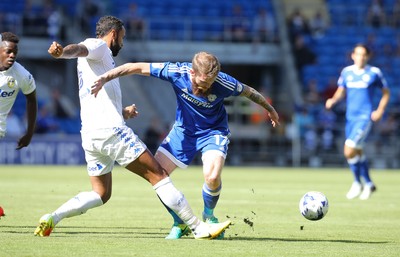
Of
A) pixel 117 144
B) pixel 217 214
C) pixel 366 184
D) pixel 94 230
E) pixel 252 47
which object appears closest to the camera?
pixel 117 144

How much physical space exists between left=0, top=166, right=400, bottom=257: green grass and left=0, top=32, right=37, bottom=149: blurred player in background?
1.25 meters

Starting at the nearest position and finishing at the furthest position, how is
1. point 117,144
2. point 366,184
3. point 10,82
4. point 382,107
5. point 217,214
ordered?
point 117,144
point 10,82
point 217,214
point 382,107
point 366,184

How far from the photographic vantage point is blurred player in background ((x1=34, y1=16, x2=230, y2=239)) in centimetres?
898

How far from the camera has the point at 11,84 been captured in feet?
34.3

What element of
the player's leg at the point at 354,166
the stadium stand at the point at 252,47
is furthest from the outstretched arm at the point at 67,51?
the stadium stand at the point at 252,47

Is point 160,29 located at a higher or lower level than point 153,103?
higher

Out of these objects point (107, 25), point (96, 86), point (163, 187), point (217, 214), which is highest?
point (107, 25)

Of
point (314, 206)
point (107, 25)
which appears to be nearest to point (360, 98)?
point (314, 206)

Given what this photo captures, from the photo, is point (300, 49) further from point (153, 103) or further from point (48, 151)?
point (48, 151)

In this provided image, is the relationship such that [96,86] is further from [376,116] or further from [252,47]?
[252,47]

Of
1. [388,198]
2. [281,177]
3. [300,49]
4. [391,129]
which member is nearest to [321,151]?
[391,129]

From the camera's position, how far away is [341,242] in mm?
9555

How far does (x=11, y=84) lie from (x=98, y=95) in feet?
5.67

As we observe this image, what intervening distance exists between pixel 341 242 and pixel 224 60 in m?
22.8
